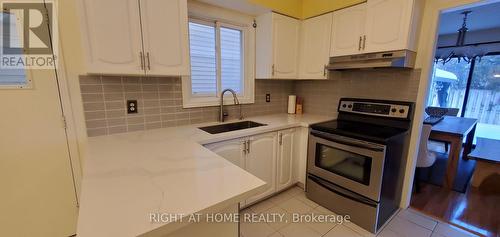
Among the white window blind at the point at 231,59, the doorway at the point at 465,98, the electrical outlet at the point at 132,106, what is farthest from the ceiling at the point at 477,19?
the electrical outlet at the point at 132,106

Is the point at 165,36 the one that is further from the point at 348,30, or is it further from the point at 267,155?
the point at 348,30

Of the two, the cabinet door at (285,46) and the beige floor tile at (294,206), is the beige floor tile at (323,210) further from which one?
the cabinet door at (285,46)

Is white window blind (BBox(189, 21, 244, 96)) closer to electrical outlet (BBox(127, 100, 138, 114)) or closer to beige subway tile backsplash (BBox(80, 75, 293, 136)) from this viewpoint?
beige subway tile backsplash (BBox(80, 75, 293, 136))

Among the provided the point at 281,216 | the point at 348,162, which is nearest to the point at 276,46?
the point at 348,162

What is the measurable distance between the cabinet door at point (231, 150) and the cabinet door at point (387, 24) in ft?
5.00

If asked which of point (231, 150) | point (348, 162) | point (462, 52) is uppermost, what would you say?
point (462, 52)

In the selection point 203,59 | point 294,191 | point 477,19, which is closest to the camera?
point 203,59

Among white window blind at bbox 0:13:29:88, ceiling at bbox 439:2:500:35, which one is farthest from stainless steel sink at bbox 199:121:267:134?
ceiling at bbox 439:2:500:35

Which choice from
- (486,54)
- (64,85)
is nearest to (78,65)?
(64,85)

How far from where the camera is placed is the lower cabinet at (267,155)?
6.17 feet

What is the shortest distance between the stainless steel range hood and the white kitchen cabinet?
0.60m

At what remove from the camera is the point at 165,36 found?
157 cm

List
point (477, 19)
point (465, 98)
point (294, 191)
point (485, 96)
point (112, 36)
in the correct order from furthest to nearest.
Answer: point (465, 98), point (485, 96), point (477, 19), point (294, 191), point (112, 36)

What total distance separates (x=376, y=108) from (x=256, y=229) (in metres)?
1.75
